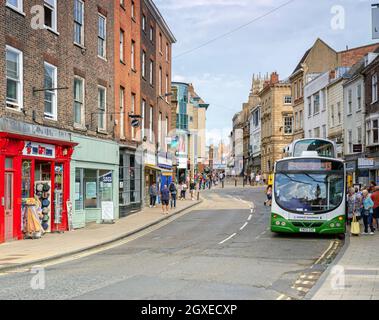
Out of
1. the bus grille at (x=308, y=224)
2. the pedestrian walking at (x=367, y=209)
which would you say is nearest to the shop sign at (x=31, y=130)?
the bus grille at (x=308, y=224)

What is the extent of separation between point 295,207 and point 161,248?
5497 millimetres

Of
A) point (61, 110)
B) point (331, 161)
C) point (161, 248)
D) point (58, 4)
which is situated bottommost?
point (161, 248)

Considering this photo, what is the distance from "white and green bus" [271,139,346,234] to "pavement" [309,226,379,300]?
286 cm

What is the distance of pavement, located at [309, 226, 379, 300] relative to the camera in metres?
9.44

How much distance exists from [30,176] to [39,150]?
1049mm

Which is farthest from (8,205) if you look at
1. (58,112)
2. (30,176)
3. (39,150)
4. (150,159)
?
(150,159)

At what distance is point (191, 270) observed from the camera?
41.6 feet

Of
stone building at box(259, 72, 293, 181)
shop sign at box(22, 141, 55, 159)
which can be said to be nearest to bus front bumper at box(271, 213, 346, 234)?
shop sign at box(22, 141, 55, 159)

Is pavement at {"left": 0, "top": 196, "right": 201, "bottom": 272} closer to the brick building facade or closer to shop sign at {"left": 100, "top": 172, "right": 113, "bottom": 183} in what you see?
the brick building facade

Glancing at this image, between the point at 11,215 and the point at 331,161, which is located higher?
the point at 331,161

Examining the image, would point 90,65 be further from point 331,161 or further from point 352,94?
point 352,94

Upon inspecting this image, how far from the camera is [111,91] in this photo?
Answer: 29.0 metres

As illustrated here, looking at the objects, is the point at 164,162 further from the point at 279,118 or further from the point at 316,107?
the point at 279,118

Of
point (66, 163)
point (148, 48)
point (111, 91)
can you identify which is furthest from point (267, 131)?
point (66, 163)
